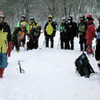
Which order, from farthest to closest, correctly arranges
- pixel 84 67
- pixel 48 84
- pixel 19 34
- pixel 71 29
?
1. pixel 19 34
2. pixel 71 29
3. pixel 84 67
4. pixel 48 84

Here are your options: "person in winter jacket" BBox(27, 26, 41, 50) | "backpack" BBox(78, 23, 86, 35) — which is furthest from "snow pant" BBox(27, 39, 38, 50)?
"backpack" BBox(78, 23, 86, 35)

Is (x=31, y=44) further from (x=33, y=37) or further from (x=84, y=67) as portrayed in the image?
(x=84, y=67)

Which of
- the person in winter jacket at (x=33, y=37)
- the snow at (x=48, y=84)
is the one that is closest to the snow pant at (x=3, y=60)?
the snow at (x=48, y=84)

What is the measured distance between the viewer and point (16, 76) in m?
6.03

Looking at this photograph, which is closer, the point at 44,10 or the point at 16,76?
the point at 16,76

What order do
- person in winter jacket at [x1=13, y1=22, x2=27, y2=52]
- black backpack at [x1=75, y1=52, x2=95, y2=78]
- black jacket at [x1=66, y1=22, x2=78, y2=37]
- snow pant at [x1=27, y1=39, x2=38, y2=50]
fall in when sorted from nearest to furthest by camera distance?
black backpack at [x1=75, y1=52, x2=95, y2=78]
black jacket at [x1=66, y1=22, x2=78, y2=37]
person in winter jacket at [x1=13, y1=22, x2=27, y2=52]
snow pant at [x1=27, y1=39, x2=38, y2=50]

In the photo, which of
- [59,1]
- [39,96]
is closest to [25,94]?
[39,96]

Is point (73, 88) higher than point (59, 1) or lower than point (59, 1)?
lower

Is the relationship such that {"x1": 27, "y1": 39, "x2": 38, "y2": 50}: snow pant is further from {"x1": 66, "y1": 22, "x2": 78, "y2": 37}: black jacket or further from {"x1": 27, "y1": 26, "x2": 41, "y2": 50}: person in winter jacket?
{"x1": 66, "y1": 22, "x2": 78, "y2": 37}: black jacket

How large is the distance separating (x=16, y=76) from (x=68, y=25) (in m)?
5.52

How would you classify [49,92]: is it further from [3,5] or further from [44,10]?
[44,10]

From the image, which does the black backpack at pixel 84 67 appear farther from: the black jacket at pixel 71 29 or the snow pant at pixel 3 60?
the black jacket at pixel 71 29

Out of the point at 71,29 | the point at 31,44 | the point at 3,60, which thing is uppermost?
the point at 71,29

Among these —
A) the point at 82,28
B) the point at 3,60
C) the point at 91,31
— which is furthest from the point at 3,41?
the point at 82,28
